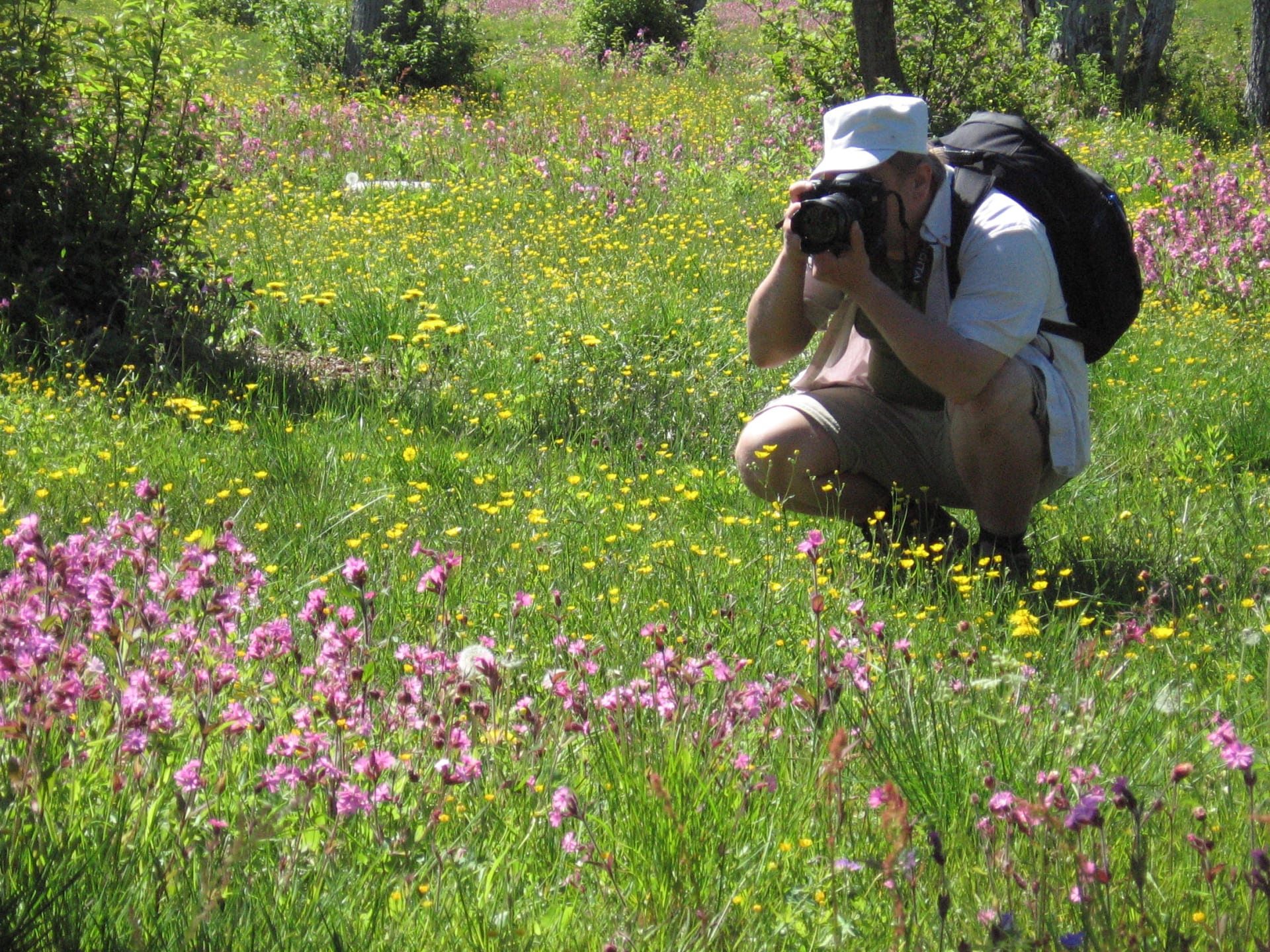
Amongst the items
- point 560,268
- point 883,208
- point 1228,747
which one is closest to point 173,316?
point 560,268

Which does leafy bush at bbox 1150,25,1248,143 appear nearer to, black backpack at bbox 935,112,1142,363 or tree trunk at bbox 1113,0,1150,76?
tree trunk at bbox 1113,0,1150,76

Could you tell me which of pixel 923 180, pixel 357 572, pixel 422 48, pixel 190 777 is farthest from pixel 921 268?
pixel 422 48

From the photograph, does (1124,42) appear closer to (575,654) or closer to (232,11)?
(232,11)

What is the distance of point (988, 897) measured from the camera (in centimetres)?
176

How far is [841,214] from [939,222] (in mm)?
445

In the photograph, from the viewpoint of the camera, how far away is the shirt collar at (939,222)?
3.63 m

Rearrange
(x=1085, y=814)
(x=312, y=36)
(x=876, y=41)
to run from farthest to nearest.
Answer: (x=312, y=36) < (x=876, y=41) < (x=1085, y=814)

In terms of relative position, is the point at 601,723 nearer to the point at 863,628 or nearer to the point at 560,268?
the point at 863,628

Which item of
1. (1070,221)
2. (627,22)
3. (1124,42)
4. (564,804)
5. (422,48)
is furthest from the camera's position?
(627,22)

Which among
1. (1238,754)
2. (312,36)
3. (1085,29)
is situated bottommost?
(1085,29)

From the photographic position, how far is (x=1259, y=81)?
18094mm

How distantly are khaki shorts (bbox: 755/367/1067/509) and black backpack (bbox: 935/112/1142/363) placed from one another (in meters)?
0.45

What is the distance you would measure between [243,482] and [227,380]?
1260mm

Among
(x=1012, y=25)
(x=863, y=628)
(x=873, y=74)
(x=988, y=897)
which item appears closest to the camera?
(x=988, y=897)
